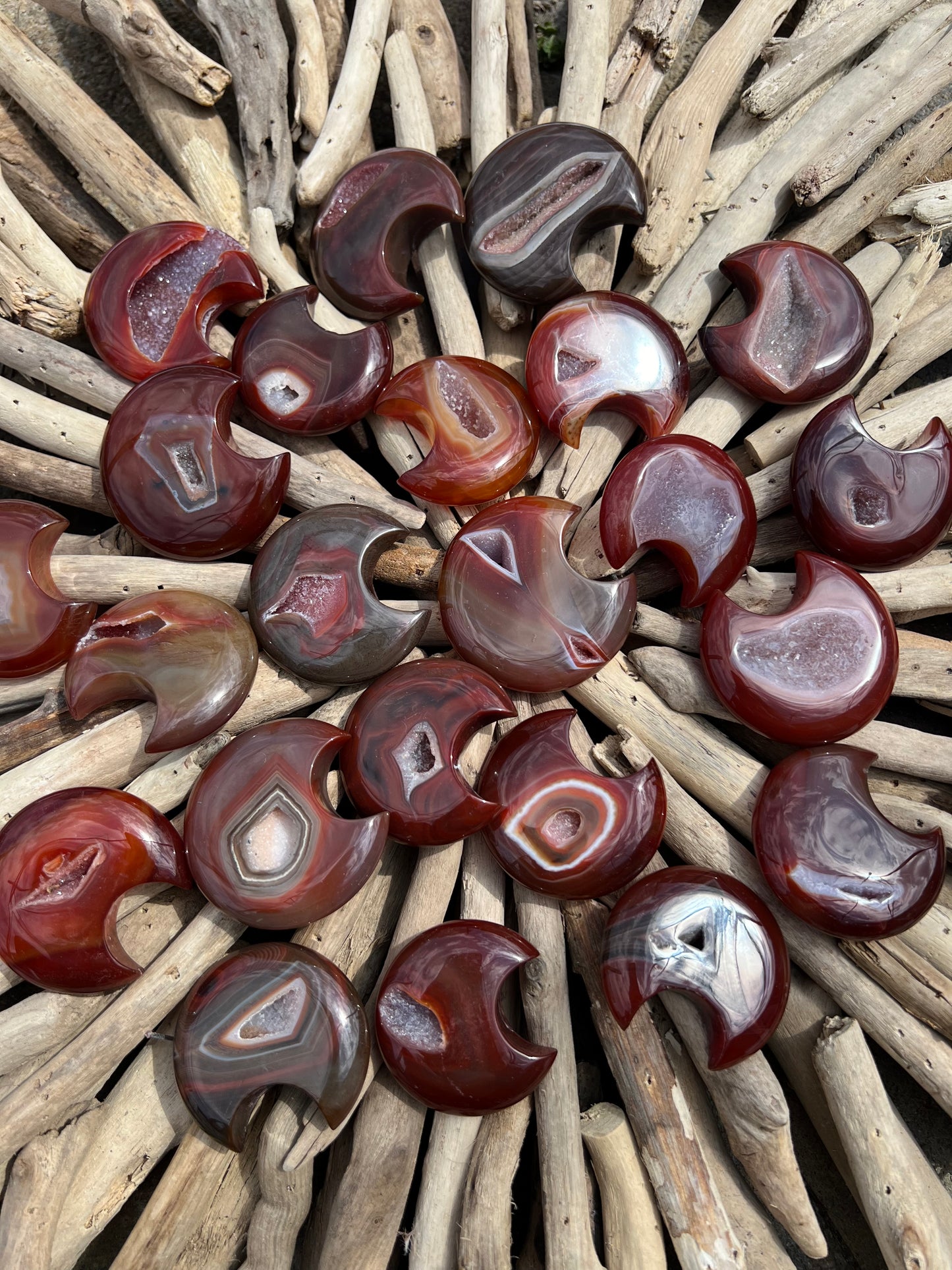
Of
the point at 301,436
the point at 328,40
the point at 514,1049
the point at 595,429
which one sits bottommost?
the point at 514,1049

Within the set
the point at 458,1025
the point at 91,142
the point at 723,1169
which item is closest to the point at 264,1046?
the point at 458,1025

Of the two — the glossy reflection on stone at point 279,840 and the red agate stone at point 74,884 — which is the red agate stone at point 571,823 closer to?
the glossy reflection on stone at point 279,840

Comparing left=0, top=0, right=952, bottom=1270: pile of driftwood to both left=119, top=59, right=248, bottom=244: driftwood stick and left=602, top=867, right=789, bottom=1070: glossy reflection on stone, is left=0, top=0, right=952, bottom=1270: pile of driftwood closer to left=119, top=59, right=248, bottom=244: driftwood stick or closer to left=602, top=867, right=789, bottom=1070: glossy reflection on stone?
left=119, top=59, right=248, bottom=244: driftwood stick

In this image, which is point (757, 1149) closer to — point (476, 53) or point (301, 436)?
point (301, 436)

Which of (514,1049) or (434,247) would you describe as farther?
(434,247)

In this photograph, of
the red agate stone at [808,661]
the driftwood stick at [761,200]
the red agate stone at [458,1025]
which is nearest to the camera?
the red agate stone at [458,1025]

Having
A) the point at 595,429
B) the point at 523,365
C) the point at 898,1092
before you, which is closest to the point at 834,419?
the point at 595,429

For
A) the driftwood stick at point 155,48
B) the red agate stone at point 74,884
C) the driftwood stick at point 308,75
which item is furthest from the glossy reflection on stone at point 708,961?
the driftwood stick at point 155,48
